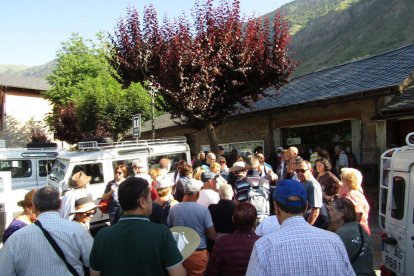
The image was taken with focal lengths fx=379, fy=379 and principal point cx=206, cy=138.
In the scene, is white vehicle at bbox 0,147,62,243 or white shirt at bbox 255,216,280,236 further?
white vehicle at bbox 0,147,62,243

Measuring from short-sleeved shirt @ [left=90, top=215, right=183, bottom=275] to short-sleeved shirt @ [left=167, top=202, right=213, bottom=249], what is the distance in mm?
1904

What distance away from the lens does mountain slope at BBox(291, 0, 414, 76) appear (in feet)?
182

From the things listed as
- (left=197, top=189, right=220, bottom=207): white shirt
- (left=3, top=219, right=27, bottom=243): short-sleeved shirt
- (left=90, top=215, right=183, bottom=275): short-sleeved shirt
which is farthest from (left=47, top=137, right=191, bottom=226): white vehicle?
(left=90, top=215, right=183, bottom=275): short-sleeved shirt

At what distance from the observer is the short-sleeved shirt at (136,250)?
7.93ft

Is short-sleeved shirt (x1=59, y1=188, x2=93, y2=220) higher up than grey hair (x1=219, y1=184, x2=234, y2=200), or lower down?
lower down

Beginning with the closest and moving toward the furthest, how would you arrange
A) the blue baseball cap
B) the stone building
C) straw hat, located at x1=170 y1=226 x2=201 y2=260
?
the blue baseball cap, straw hat, located at x1=170 y1=226 x2=201 y2=260, the stone building

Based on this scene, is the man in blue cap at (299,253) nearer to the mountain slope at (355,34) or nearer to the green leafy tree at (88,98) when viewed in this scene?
the green leafy tree at (88,98)

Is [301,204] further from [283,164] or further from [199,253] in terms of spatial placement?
[283,164]

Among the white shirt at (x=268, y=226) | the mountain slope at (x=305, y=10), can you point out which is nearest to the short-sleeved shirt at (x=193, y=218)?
the white shirt at (x=268, y=226)

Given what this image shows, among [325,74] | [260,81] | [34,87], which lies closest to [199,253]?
[260,81]

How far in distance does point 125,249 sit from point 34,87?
40.4 meters

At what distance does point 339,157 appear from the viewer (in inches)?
403

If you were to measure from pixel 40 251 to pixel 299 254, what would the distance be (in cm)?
198

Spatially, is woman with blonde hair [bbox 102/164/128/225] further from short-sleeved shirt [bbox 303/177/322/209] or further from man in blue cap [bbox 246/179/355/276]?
man in blue cap [bbox 246/179/355/276]
